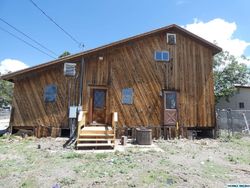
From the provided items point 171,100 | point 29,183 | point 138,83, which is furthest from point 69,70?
point 29,183

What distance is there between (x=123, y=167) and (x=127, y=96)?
6.31m

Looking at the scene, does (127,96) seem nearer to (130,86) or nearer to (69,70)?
(130,86)

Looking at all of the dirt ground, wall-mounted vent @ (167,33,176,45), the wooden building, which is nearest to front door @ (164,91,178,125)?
the wooden building

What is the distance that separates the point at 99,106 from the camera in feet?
41.2

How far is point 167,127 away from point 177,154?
4.17 m

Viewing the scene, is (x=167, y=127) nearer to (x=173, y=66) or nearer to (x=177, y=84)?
(x=177, y=84)

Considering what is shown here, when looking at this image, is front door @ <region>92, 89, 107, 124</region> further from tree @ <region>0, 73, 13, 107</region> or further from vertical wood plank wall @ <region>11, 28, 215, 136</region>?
tree @ <region>0, 73, 13, 107</region>

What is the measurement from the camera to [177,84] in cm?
1334

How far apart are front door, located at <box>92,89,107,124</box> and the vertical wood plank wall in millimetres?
357

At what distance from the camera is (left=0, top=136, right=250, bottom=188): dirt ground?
5.48m

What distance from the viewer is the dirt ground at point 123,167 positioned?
5.48 meters

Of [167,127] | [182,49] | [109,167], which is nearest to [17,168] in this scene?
[109,167]

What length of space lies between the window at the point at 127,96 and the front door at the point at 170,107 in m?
2.01

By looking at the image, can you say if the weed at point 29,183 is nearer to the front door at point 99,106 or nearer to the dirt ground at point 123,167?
the dirt ground at point 123,167
